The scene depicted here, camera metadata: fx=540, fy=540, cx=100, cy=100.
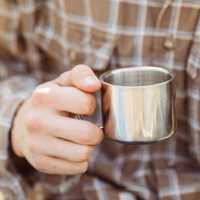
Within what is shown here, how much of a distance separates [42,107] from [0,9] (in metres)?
0.34

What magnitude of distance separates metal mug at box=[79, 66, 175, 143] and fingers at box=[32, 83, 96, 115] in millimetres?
22

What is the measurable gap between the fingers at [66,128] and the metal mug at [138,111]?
0.02m

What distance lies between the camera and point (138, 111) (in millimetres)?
731

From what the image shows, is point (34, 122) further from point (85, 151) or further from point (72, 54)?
point (72, 54)

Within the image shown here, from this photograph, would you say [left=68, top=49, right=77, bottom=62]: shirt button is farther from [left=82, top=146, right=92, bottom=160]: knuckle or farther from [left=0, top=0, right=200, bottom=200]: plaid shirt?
[left=82, top=146, right=92, bottom=160]: knuckle

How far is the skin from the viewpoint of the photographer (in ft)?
2.54

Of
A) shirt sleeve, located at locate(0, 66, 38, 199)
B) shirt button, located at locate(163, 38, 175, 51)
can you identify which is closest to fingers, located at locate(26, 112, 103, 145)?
shirt sleeve, located at locate(0, 66, 38, 199)

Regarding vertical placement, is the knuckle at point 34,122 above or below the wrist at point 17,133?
above

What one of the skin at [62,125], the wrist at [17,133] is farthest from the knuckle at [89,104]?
the wrist at [17,133]

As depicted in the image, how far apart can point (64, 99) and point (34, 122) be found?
0.08 meters

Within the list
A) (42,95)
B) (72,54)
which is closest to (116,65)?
(72,54)

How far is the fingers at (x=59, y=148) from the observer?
81 centimetres

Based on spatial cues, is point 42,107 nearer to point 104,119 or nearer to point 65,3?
point 104,119

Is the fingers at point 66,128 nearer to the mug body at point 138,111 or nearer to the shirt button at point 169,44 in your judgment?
the mug body at point 138,111
